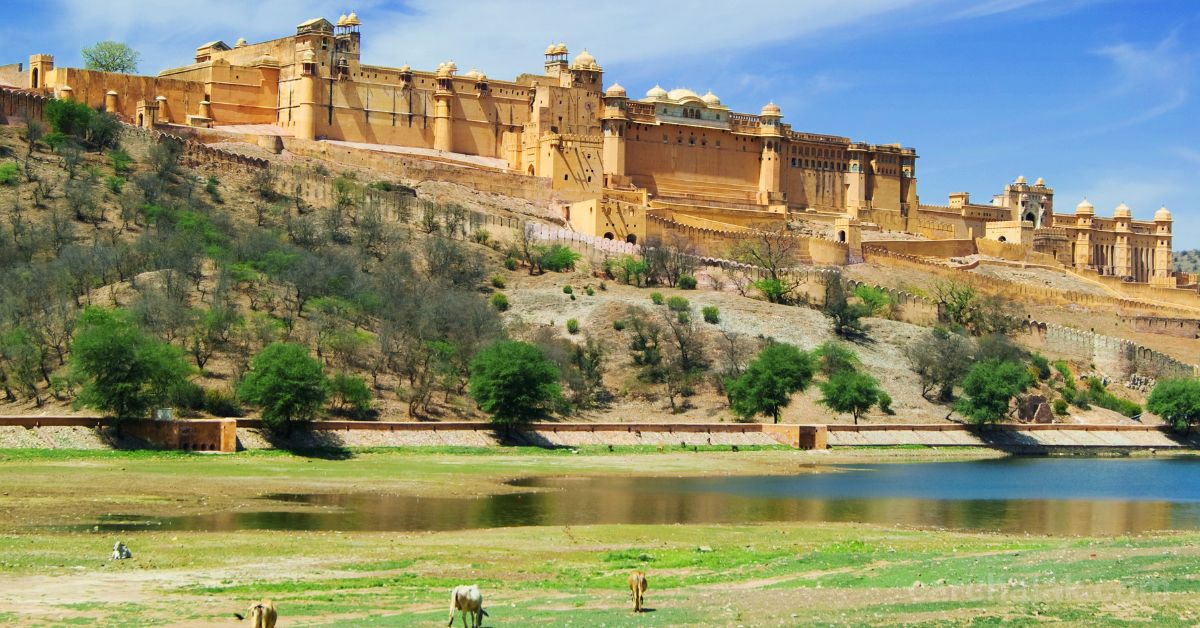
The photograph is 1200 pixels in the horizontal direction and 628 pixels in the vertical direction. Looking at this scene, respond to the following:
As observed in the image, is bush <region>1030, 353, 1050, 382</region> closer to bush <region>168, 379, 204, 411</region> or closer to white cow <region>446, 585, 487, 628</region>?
bush <region>168, 379, 204, 411</region>

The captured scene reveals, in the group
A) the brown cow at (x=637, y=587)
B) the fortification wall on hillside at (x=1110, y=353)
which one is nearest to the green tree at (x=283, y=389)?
the brown cow at (x=637, y=587)

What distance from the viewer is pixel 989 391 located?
6256cm

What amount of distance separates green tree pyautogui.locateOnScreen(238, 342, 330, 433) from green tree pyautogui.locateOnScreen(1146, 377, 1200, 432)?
36382 mm

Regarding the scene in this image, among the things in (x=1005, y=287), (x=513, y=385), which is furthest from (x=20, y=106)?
(x=1005, y=287)

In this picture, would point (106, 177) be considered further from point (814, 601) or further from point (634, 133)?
point (814, 601)

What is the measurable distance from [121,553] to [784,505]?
17.1 metres

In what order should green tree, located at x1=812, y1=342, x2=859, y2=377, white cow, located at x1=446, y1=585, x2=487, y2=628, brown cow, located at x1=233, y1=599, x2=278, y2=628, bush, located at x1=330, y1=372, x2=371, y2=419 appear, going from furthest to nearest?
green tree, located at x1=812, y1=342, x2=859, y2=377 < bush, located at x1=330, y1=372, x2=371, y2=419 < white cow, located at x1=446, y1=585, x2=487, y2=628 < brown cow, located at x1=233, y1=599, x2=278, y2=628

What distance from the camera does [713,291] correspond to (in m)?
76.3

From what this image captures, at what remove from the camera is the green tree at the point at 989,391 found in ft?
205

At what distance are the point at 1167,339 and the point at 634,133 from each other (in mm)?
30184

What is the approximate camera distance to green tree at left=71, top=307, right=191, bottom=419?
144ft

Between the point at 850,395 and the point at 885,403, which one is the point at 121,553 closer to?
the point at 850,395

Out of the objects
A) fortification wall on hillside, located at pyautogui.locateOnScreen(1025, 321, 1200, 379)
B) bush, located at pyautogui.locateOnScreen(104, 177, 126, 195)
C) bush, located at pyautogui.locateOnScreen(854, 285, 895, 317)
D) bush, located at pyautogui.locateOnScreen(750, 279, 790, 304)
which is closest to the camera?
bush, located at pyautogui.locateOnScreen(104, 177, 126, 195)

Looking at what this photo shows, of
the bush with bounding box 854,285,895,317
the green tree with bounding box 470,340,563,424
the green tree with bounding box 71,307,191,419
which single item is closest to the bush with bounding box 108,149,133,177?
the green tree with bounding box 470,340,563,424
